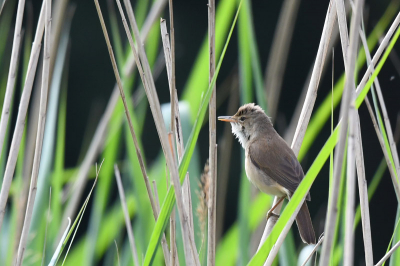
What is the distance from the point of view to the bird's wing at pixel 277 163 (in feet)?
9.32

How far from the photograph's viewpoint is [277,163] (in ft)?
9.67

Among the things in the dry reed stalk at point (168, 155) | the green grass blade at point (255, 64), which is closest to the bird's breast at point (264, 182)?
the green grass blade at point (255, 64)

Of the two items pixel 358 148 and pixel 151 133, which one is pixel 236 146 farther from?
pixel 358 148

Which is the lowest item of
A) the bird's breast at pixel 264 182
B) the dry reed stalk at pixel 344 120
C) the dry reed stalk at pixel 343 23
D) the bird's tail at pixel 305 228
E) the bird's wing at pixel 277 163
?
the bird's tail at pixel 305 228

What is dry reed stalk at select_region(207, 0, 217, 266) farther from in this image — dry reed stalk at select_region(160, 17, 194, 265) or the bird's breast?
the bird's breast

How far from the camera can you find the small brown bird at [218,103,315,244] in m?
2.83

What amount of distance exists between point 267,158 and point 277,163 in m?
0.10

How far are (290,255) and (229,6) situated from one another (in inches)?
50.7

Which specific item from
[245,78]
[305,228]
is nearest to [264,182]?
[305,228]

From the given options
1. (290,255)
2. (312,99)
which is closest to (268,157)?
(312,99)

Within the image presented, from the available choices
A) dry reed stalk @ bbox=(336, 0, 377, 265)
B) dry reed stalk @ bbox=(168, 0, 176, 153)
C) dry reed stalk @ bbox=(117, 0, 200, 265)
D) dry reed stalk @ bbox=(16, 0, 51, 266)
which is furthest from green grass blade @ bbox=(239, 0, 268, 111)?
dry reed stalk @ bbox=(16, 0, 51, 266)

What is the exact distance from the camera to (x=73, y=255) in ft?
9.63

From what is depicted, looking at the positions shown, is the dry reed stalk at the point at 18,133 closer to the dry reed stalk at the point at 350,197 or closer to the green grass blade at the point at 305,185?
the green grass blade at the point at 305,185

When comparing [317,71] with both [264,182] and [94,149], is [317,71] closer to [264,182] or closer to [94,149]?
[264,182]
